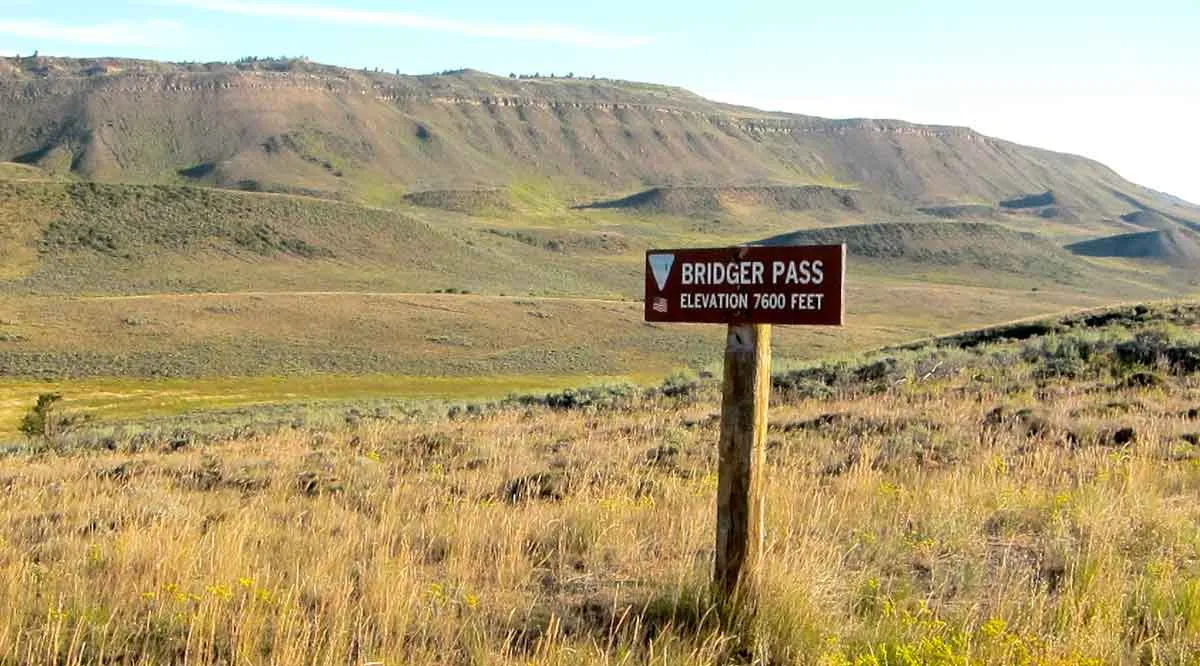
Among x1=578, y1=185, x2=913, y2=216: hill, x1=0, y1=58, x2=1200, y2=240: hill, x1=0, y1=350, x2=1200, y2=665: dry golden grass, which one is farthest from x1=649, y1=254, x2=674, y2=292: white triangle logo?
x1=578, y1=185, x2=913, y2=216: hill

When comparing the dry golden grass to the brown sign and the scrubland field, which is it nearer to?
the scrubland field

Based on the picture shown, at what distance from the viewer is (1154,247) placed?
14175 centimetres

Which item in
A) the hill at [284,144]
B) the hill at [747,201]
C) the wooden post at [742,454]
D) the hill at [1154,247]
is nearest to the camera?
the wooden post at [742,454]

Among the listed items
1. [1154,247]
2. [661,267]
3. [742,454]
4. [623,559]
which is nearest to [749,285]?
[661,267]

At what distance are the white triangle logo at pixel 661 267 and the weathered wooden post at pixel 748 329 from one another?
5.9 inches

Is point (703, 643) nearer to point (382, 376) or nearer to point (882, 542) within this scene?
point (882, 542)

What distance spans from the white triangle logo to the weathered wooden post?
15 cm

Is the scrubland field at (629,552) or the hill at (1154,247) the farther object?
the hill at (1154,247)

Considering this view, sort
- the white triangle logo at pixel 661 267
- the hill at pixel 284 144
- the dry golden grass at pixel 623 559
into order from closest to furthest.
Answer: the dry golden grass at pixel 623 559, the white triangle logo at pixel 661 267, the hill at pixel 284 144

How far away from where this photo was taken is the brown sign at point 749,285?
4438 millimetres

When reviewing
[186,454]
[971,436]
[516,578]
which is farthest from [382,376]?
[516,578]

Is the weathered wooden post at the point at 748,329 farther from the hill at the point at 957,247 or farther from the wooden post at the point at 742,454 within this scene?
the hill at the point at 957,247

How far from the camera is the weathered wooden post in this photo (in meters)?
4.45

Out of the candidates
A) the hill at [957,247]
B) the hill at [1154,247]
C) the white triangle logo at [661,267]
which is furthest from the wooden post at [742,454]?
the hill at [1154,247]
